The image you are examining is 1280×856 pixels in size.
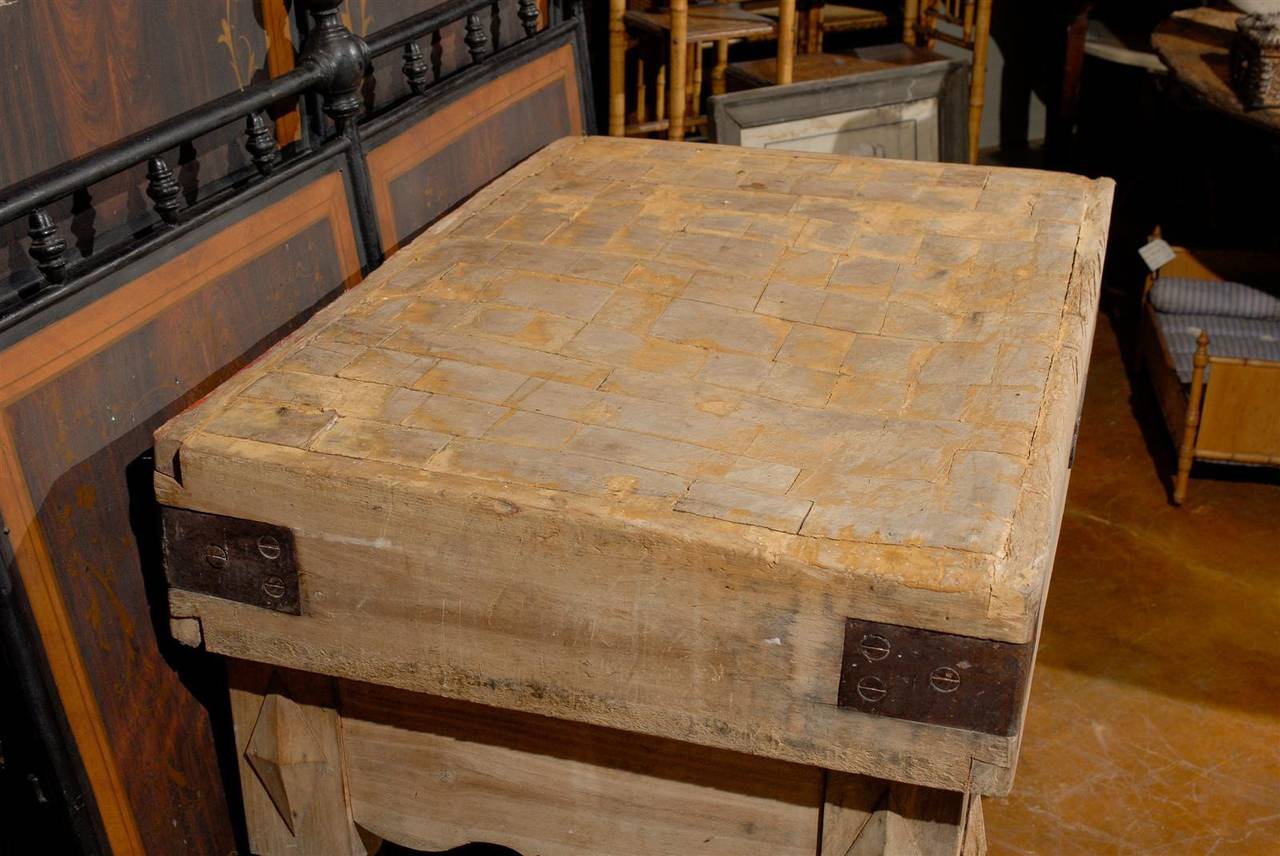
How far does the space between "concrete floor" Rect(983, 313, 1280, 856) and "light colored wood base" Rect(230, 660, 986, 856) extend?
Answer: 84 cm

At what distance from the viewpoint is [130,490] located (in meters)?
1.66

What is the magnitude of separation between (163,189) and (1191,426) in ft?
8.07

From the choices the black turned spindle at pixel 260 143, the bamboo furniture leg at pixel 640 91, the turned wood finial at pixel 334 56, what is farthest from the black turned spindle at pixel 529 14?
the bamboo furniture leg at pixel 640 91

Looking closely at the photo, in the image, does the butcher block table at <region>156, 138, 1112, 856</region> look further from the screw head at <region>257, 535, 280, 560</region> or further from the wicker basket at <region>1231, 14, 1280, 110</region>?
the wicker basket at <region>1231, 14, 1280, 110</region>

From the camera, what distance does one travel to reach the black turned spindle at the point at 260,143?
181cm

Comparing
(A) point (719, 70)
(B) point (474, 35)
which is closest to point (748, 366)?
(B) point (474, 35)

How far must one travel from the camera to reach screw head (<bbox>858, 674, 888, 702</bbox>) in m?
1.35

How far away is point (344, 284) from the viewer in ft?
6.81

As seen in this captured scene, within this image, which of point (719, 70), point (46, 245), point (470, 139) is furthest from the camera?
point (719, 70)

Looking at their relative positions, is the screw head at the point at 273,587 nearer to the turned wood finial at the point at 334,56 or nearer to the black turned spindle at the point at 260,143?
the black turned spindle at the point at 260,143

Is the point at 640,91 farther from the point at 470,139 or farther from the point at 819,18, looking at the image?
the point at 470,139

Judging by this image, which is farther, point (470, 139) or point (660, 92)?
point (660, 92)

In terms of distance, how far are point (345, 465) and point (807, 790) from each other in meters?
0.66

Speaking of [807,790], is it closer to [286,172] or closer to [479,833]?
[479,833]
